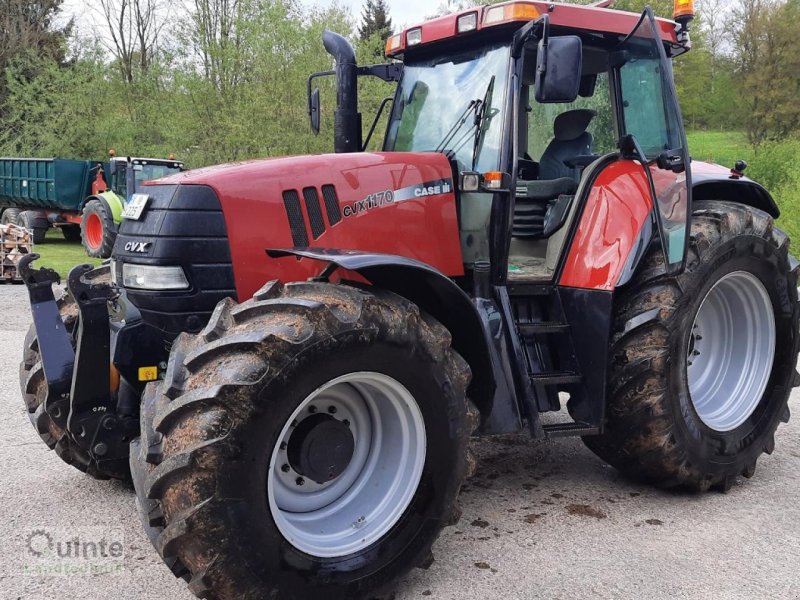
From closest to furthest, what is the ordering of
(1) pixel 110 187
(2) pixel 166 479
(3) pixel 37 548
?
(2) pixel 166 479 → (3) pixel 37 548 → (1) pixel 110 187

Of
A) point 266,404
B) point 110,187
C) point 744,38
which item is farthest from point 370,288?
Result: point 744,38

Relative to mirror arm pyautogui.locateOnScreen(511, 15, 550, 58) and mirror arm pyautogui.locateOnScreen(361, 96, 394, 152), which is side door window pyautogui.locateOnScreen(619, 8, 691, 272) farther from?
mirror arm pyautogui.locateOnScreen(361, 96, 394, 152)

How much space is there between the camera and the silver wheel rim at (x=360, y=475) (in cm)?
308

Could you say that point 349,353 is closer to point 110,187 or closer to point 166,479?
point 166,479

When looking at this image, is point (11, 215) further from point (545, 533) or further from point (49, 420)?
point (545, 533)

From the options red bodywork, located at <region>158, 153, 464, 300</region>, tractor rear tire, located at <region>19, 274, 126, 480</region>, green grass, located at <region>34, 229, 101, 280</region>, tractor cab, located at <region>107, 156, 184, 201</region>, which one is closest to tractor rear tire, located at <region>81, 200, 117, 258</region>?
green grass, located at <region>34, 229, 101, 280</region>

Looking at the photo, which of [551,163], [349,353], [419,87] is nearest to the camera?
[349,353]

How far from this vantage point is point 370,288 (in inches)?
126

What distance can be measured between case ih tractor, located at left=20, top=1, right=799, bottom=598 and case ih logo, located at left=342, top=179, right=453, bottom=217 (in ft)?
0.04

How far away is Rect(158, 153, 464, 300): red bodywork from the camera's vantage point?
3352 mm

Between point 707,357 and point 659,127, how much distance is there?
4.90 feet

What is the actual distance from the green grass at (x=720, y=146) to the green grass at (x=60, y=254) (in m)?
17.0

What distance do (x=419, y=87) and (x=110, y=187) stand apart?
16.4 meters

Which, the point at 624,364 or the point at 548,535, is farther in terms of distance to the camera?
the point at 624,364
